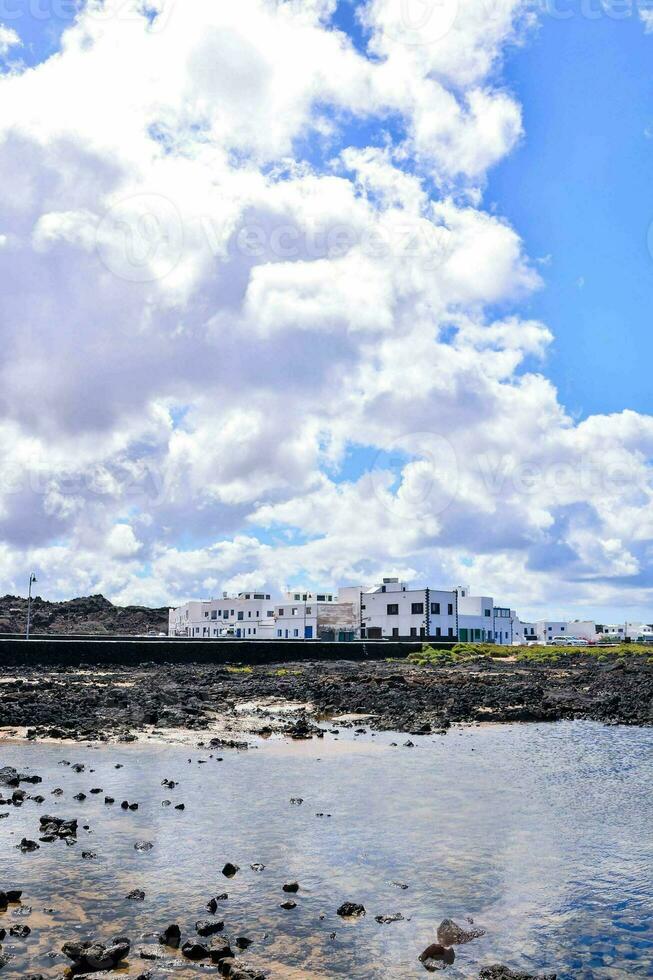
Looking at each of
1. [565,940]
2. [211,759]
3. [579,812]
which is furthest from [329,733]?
[565,940]

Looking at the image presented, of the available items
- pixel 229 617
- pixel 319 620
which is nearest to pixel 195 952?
pixel 319 620

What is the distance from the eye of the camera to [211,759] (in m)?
22.4

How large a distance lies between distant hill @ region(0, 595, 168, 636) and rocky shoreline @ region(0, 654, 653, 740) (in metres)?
75.0

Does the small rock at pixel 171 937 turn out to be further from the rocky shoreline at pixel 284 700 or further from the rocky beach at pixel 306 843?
the rocky shoreline at pixel 284 700

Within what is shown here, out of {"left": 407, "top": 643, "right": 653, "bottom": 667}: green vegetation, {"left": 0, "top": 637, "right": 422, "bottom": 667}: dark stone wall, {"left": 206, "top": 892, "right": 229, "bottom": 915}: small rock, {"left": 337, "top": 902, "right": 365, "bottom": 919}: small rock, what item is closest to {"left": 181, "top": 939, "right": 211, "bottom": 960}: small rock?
{"left": 206, "top": 892, "right": 229, "bottom": 915}: small rock

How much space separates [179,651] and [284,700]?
2873 cm

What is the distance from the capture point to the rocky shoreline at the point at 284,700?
95.7ft

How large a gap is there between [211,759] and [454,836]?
31.3 feet

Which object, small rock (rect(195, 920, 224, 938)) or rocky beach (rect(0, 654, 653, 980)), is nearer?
rocky beach (rect(0, 654, 653, 980))

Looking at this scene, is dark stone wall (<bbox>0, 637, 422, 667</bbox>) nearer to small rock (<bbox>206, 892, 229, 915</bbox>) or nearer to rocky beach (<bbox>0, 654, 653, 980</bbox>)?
rocky beach (<bbox>0, 654, 653, 980</bbox>)

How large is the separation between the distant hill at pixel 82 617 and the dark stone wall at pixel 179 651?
5618 cm

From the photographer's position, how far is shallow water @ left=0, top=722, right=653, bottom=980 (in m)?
9.77

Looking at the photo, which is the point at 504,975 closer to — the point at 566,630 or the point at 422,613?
the point at 422,613

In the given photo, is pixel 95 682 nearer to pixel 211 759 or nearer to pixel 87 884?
pixel 211 759
